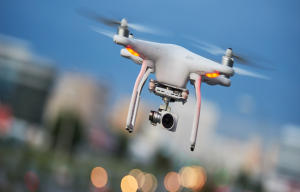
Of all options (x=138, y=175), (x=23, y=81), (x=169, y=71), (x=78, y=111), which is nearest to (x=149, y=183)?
(x=138, y=175)

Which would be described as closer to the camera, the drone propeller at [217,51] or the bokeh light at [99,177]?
the drone propeller at [217,51]

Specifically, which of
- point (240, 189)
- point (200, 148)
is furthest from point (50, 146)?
point (240, 189)

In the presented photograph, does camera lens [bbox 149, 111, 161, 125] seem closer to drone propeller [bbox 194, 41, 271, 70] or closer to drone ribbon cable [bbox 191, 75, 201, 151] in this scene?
drone ribbon cable [bbox 191, 75, 201, 151]

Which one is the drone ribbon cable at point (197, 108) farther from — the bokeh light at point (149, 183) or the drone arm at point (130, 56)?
the bokeh light at point (149, 183)

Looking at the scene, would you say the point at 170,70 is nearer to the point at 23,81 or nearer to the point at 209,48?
the point at 209,48

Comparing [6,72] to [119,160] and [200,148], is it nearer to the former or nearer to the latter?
[119,160]

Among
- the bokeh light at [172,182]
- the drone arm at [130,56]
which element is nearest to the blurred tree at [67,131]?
the bokeh light at [172,182]

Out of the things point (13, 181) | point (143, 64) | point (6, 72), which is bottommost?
point (13, 181)
